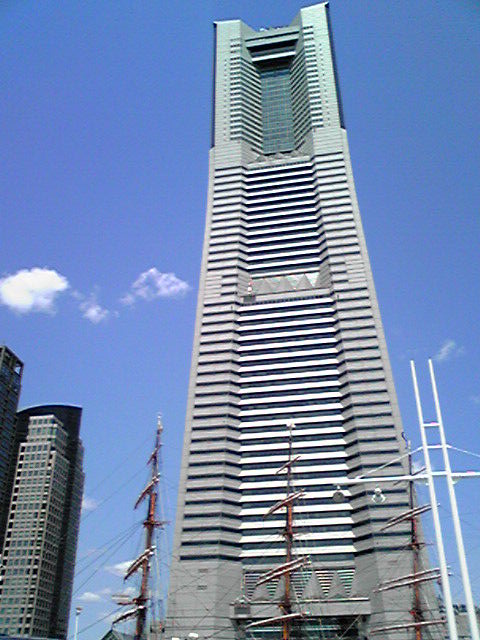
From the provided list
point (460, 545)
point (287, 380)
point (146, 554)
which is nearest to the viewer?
point (460, 545)

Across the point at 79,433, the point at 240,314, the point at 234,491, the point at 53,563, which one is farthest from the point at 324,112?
the point at 53,563

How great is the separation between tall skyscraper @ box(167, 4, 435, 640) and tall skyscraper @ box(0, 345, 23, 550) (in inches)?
2243

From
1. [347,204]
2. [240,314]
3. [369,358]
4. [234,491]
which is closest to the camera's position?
[234,491]

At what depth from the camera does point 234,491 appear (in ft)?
365

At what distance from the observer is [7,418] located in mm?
149750

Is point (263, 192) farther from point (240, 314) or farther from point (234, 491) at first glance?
point (234, 491)

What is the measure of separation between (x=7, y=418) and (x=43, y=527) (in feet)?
99.2

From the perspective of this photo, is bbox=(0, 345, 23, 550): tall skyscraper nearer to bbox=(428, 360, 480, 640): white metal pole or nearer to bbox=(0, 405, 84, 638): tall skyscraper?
bbox=(0, 405, 84, 638): tall skyscraper

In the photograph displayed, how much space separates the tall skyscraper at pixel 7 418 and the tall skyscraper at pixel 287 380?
57.0 meters

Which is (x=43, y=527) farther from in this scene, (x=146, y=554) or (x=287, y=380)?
(x=146, y=554)

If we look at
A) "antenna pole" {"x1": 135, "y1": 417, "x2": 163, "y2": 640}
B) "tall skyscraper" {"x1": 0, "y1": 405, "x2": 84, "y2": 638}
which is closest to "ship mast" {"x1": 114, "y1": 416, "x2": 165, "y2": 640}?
"antenna pole" {"x1": 135, "y1": 417, "x2": 163, "y2": 640}

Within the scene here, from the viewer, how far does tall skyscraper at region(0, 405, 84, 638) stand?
13888 centimetres

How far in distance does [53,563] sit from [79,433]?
39183 mm

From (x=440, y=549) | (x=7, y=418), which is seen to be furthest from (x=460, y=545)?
(x=7, y=418)
